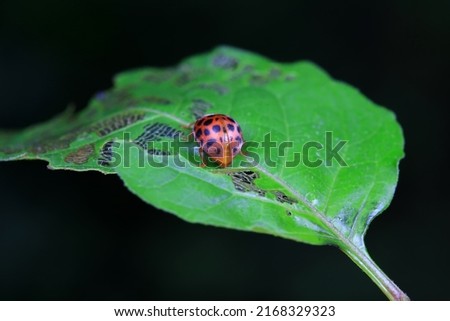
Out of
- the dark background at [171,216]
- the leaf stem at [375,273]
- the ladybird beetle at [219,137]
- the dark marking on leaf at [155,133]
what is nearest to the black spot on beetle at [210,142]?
the ladybird beetle at [219,137]

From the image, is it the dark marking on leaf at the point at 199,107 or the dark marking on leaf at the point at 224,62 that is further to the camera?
the dark marking on leaf at the point at 224,62

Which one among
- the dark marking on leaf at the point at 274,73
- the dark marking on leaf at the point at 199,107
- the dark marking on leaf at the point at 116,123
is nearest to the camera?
the dark marking on leaf at the point at 116,123

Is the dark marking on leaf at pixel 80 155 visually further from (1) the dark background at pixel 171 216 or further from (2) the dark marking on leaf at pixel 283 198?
(1) the dark background at pixel 171 216

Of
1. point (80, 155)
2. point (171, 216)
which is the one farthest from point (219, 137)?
point (171, 216)

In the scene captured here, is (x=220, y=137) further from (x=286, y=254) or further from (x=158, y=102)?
(x=286, y=254)

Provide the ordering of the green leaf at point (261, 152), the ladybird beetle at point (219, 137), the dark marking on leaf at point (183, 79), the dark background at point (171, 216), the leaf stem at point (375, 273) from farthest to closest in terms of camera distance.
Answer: the dark background at point (171, 216) → the dark marking on leaf at point (183, 79) → the ladybird beetle at point (219, 137) → the green leaf at point (261, 152) → the leaf stem at point (375, 273)
